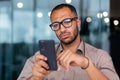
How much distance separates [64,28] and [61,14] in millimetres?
128

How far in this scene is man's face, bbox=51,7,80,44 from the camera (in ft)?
5.82

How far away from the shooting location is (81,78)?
1882 mm

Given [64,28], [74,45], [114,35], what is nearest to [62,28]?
[64,28]

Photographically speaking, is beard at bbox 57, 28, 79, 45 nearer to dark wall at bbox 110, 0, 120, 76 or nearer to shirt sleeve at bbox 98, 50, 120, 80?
shirt sleeve at bbox 98, 50, 120, 80

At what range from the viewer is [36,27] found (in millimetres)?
5336

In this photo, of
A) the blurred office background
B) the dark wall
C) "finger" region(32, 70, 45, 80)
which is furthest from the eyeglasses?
the dark wall

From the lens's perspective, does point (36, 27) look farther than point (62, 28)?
Yes

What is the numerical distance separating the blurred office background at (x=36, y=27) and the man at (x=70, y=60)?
10.5 feet

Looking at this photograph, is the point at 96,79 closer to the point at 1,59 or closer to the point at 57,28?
the point at 57,28

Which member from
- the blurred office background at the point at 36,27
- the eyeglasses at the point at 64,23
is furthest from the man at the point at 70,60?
the blurred office background at the point at 36,27

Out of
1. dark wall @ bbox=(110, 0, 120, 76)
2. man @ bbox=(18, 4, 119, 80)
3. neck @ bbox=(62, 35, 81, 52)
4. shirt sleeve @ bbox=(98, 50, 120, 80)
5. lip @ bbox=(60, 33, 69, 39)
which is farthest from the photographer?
dark wall @ bbox=(110, 0, 120, 76)

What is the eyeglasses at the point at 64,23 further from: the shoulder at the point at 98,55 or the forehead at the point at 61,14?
the shoulder at the point at 98,55

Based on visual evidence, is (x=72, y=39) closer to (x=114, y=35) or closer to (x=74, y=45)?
(x=74, y=45)

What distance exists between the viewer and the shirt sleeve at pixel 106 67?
168 centimetres
